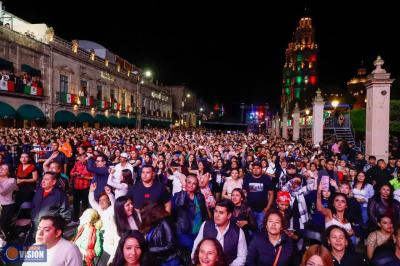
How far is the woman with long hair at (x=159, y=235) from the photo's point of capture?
12.8 feet

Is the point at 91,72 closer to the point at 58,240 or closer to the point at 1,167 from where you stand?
the point at 1,167

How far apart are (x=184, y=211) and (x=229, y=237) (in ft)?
3.75

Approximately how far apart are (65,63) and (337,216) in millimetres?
33343

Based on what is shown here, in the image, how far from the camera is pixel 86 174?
8289 mm

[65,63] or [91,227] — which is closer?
[91,227]

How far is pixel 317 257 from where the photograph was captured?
343 centimetres

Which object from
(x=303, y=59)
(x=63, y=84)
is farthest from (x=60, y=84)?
(x=303, y=59)

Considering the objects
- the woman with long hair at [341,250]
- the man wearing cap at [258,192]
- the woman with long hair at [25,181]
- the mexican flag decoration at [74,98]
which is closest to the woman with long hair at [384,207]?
the man wearing cap at [258,192]

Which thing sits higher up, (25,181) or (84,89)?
(84,89)

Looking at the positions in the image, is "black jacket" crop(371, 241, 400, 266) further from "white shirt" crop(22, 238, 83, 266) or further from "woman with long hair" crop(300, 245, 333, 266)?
"white shirt" crop(22, 238, 83, 266)

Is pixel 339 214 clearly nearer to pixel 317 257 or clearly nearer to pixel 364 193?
pixel 317 257

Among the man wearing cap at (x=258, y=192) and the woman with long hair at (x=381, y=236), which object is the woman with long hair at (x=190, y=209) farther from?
the woman with long hair at (x=381, y=236)

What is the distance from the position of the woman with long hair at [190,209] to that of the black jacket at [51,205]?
169 centimetres

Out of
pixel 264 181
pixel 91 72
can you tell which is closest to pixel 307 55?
pixel 91 72
